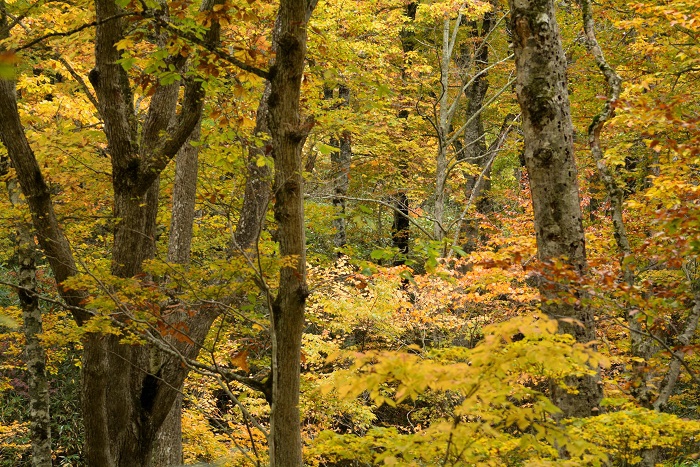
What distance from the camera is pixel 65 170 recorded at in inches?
315

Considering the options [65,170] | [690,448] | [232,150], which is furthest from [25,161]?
[690,448]

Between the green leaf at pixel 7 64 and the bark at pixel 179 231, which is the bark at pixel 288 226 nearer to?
the green leaf at pixel 7 64

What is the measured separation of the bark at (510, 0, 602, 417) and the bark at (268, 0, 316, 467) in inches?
64.9

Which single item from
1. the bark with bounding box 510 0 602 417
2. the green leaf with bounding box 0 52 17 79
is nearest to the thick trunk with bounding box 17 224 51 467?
the bark with bounding box 510 0 602 417

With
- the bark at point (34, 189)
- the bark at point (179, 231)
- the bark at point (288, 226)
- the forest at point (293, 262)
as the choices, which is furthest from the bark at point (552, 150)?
the bark at point (179, 231)

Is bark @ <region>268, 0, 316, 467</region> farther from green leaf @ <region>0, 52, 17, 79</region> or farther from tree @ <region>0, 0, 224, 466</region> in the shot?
green leaf @ <region>0, 52, 17, 79</region>

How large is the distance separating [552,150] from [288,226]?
2012mm

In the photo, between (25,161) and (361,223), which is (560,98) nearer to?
(361,223)

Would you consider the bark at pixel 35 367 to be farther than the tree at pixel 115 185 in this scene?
Yes

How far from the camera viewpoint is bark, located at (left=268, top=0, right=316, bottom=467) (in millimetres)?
3234

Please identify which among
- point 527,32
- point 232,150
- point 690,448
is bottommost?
point 690,448

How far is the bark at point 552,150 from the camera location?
399cm

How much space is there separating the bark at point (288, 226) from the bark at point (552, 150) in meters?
1.65

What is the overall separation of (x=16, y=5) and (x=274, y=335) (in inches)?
280
